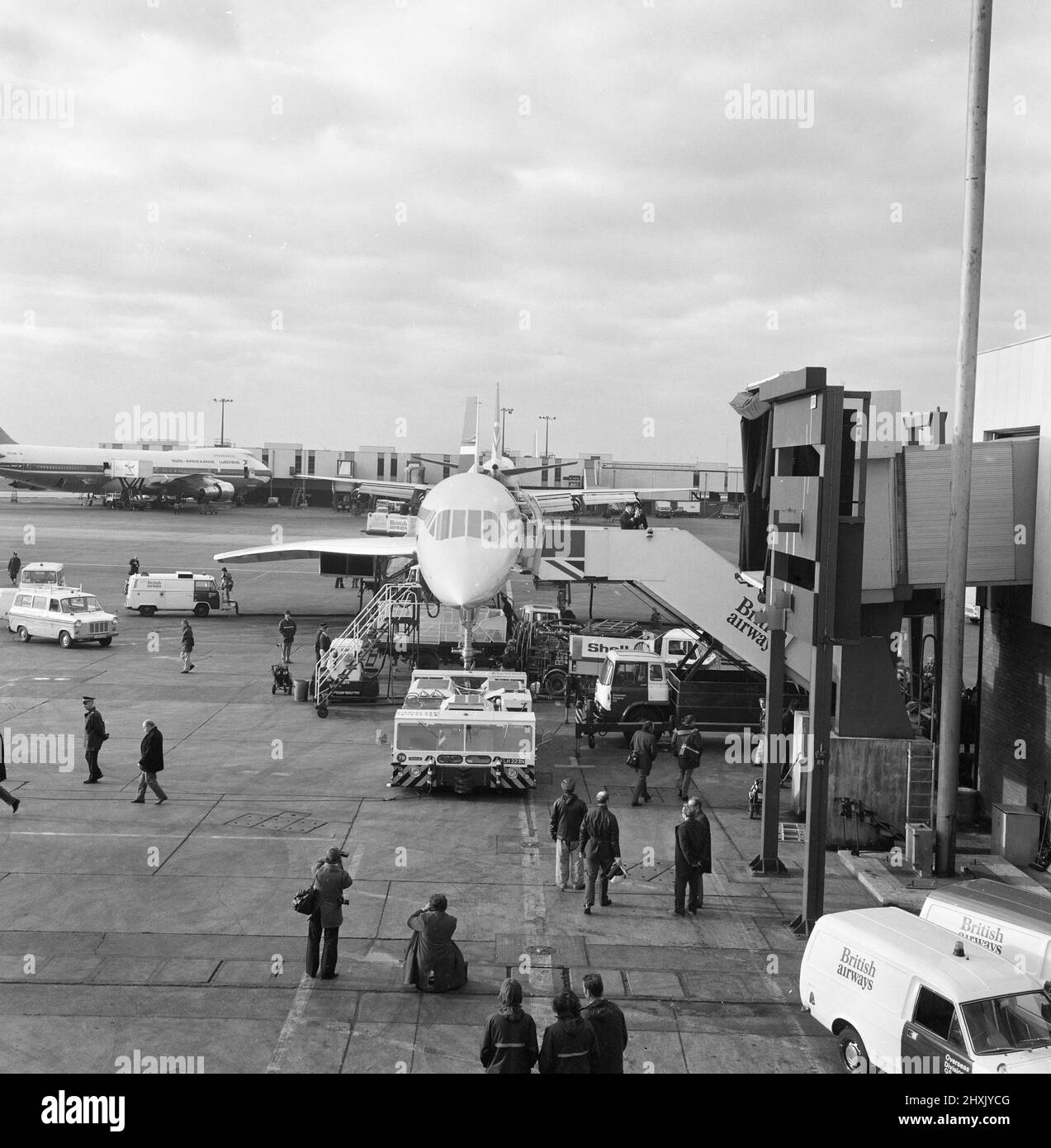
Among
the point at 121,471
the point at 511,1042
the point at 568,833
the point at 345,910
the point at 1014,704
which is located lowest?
the point at 345,910

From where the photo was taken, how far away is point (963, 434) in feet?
51.9

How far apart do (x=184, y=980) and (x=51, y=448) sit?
334ft

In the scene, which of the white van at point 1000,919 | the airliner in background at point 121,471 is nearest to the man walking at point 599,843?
the white van at point 1000,919

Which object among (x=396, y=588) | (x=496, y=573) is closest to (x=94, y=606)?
(x=396, y=588)

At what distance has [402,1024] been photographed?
35.2 ft

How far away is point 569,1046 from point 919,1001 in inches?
128

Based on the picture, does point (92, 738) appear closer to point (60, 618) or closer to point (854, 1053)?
point (854, 1053)

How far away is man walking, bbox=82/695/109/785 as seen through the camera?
62.5ft

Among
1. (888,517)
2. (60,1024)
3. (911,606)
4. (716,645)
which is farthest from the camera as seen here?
(716,645)

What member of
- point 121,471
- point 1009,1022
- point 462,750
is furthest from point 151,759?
point 121,471

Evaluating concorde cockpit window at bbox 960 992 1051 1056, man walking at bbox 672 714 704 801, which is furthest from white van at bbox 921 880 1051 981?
man walking at bbox 672 714 704 801

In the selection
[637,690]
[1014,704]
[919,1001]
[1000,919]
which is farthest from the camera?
[637,690]

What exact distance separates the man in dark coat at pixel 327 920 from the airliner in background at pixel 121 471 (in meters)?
95.7
